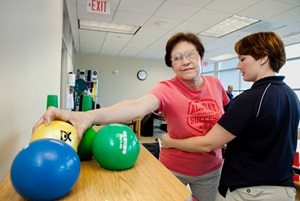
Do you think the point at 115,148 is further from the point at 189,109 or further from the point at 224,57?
the point at 224,57

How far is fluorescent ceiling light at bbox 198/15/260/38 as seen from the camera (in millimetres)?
4312

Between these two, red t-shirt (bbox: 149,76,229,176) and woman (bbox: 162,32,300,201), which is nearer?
woman (bbox: 162,32,300,201)

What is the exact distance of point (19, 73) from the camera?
44.6 inches

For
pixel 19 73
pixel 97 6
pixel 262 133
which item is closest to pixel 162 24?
A: pixel 97 6

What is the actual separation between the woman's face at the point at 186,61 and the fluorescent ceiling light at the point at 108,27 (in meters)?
3.90

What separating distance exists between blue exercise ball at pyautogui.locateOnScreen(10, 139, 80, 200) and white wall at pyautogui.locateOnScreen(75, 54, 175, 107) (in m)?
8.25

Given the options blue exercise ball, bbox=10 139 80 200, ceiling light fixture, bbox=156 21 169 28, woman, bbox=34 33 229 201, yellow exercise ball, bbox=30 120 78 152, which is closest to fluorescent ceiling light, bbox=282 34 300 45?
ceiling light fixture, bbox=156 21 169 28

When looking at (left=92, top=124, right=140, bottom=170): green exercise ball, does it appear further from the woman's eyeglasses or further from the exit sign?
the exit sign

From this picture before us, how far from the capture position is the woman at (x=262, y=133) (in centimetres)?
100

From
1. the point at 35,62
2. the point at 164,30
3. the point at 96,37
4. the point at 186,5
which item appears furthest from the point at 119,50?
the point at 35,62

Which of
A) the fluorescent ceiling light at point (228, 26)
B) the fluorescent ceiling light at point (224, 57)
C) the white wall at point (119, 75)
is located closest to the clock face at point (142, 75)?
the white wall at point (119, 75)

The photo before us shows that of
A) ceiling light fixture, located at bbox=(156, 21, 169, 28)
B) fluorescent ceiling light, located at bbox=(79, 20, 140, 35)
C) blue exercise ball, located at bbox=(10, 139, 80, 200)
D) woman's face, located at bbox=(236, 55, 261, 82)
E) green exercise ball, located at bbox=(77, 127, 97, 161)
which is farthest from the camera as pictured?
fluorescent ceiling light, located at bbox=(79, 20, 140, 35)

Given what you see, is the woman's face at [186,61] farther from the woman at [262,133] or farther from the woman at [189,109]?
the woman at [262,133]

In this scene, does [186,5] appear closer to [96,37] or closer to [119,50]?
[96,37]
